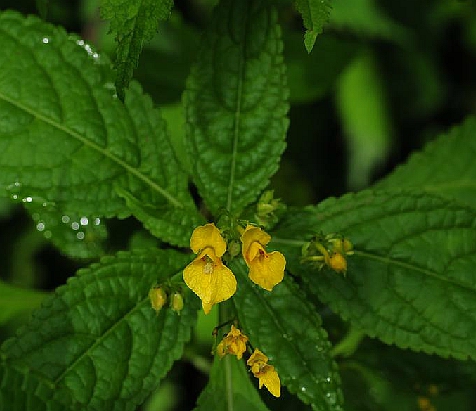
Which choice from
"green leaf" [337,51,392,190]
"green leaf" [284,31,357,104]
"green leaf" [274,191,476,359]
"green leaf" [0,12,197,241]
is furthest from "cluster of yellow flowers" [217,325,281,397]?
"green leaf" [337,51,392,190]

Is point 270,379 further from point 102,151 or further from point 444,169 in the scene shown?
point 444,169

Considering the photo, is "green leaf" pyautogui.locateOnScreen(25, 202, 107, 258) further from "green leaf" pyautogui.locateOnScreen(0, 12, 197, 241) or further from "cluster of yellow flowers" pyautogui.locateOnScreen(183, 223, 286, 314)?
"cluster of yellow flowers" pyautogui.locateOnScreen(183, 223, 286, 314)

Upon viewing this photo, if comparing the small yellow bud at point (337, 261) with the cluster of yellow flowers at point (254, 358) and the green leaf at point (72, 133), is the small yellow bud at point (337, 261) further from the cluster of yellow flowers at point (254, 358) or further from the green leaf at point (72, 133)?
the green leaf at point (72, 133)

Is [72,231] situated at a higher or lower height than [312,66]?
lower

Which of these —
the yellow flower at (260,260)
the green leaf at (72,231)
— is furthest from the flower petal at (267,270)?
the green leaf at (72,231)

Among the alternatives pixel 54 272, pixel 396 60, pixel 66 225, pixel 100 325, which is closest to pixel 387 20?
pixel 396 60

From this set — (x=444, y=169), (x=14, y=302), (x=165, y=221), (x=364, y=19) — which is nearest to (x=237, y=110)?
(x=165, y=221)

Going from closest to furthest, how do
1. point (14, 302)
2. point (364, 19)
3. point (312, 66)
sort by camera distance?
1. point (14, 302)
2. point (312, 66)
3. point (364, 19)

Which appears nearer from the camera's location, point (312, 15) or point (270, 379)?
point (312, 15)

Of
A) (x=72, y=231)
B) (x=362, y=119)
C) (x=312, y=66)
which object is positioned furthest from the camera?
(x=362, y=119)
